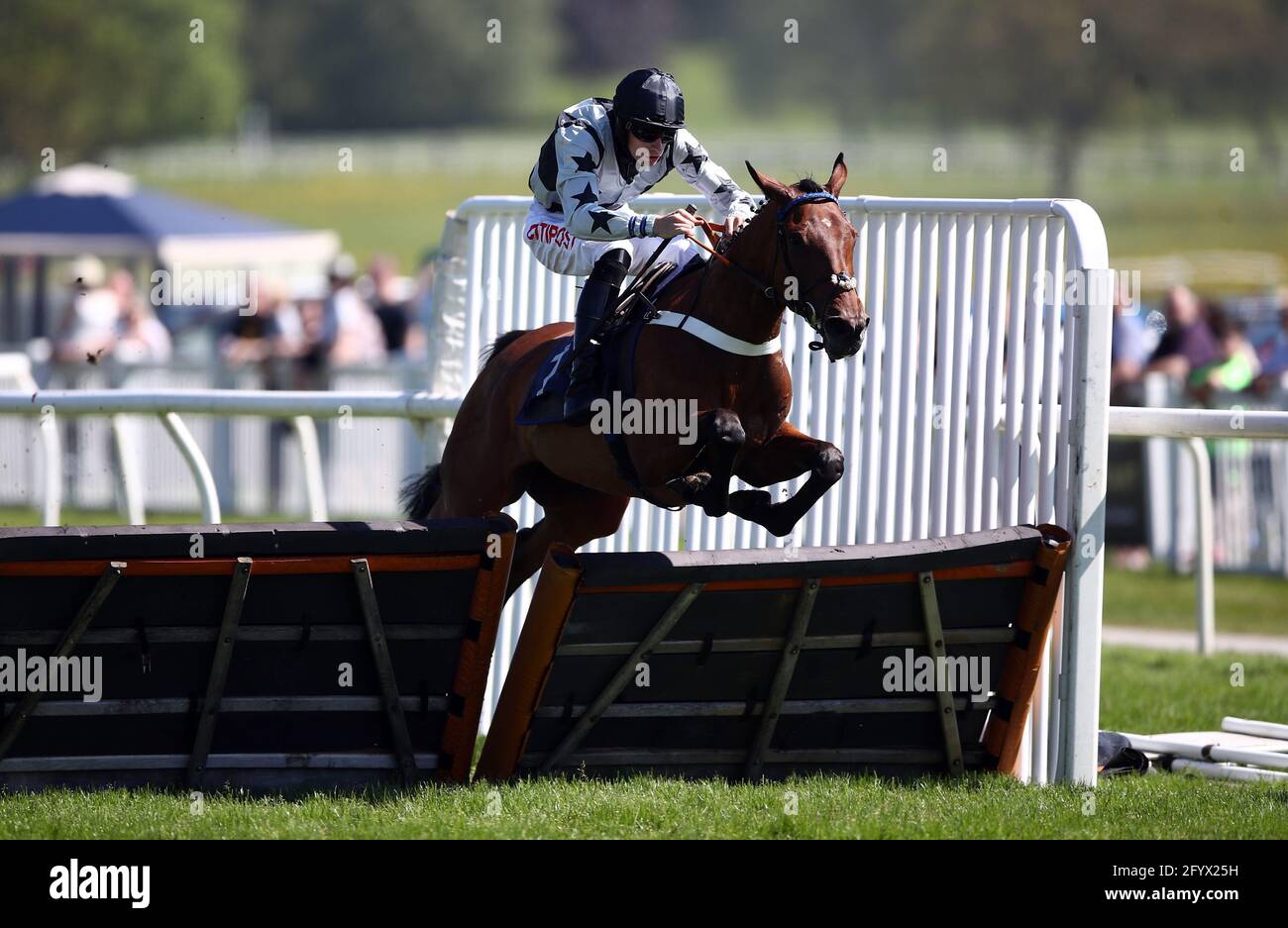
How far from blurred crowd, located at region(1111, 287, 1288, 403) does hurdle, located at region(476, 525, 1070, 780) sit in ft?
23.9

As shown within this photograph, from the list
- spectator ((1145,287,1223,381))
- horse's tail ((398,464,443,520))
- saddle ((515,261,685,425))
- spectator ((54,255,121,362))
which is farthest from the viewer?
spectator ((54,255,121,362))

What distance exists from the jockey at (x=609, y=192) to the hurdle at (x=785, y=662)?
2.99 feet

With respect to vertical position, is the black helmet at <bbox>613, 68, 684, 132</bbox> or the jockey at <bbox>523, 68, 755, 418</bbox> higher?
the black helmet at <bbox>613, 68, 684, 132</bbox>

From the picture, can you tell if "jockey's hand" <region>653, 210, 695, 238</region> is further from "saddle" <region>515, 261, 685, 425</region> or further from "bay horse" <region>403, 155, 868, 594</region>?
"saddle" <region>515, 261, 685, 425</region>

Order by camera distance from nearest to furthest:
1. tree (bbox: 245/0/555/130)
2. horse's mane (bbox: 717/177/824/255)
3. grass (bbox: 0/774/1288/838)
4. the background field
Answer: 1. grass (bbox: 0/774/1288/838)
2. horse's mane (bbox: 717/177/824/255)
3. the background field
4. tree (bbox: 245/0/555/130)

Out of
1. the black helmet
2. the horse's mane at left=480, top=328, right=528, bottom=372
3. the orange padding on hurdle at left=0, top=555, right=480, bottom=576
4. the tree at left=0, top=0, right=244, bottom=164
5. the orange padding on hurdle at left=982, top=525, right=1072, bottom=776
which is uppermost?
the tree at left=0, top=0, right=244, bottom=164

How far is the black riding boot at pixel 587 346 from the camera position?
6.15 m

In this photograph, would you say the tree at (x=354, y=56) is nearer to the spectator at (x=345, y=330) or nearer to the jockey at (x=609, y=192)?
the spectator at (x=345, y=330)

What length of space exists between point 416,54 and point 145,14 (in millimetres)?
11704

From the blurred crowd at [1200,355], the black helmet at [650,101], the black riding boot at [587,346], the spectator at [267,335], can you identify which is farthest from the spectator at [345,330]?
the black helmet at [650,101]

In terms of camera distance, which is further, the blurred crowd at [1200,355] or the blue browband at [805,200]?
the blurred crowd at [1200,355]

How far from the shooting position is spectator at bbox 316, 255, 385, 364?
16203 mm

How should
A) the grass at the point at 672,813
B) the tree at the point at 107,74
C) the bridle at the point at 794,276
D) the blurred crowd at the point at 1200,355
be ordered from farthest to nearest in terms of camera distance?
the tree at the point at 107,74 → the blurred crowd at the point at 1200,355 → the bridle at the point at 794,276 → the grass at the point at 672,813

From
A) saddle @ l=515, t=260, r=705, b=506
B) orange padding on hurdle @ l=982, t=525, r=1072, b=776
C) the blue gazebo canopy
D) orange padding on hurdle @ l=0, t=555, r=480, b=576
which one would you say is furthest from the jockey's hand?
the blue gazebo canopy
